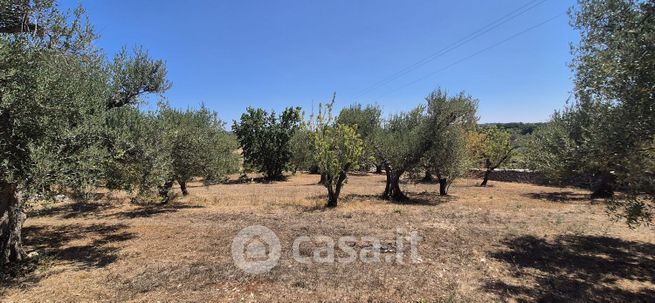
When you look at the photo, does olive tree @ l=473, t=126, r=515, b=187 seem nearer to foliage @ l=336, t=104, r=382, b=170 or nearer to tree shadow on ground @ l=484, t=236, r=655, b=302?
foliage @ l=336, t=104, r=382, b=170

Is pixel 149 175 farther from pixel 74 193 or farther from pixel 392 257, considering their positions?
pixel 392 257

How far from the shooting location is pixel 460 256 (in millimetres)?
9836

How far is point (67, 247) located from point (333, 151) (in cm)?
1216

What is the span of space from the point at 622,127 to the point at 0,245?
16.2 meters

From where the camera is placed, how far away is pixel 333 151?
61.6 feet

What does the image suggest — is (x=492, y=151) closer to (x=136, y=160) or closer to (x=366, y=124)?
(x=366, y=124)

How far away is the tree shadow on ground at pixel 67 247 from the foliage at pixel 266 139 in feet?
89.0

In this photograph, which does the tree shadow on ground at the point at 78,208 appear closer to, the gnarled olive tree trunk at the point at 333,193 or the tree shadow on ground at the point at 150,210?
the tree shadow on ground at the point at 150,210

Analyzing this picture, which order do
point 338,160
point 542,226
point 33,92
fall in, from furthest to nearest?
1. point 338,160
2. point 542,226
3. point 33,92

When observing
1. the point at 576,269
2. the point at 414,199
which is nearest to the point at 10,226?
the point at 576,269

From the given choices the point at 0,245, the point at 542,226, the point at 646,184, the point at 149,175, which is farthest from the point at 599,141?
the point at 0,245

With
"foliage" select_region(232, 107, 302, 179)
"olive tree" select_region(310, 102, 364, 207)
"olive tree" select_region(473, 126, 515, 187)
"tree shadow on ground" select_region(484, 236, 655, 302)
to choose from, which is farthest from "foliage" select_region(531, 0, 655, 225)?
"foliage" select_region(232, 107, 302, 179)

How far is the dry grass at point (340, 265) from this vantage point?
7.48 metres

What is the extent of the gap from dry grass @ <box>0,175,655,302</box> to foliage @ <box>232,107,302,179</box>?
23958 mm
